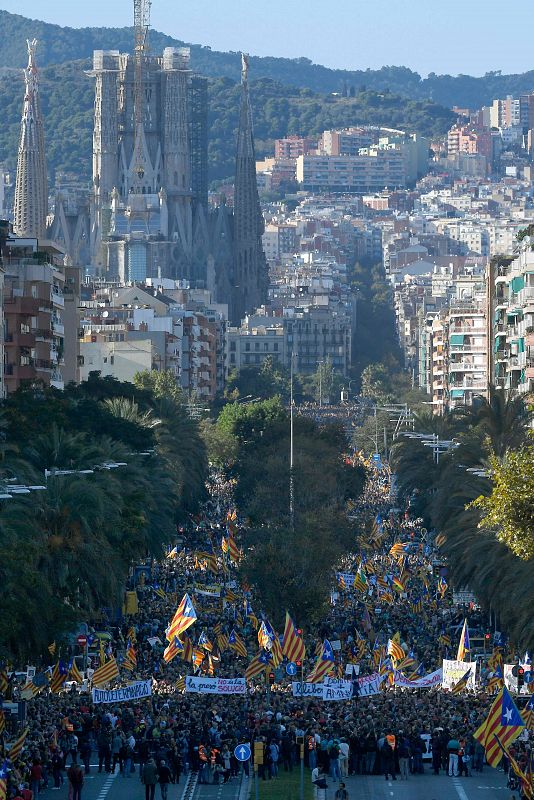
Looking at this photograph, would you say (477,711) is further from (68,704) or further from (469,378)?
(469,378)

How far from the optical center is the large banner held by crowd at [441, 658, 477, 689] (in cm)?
5819

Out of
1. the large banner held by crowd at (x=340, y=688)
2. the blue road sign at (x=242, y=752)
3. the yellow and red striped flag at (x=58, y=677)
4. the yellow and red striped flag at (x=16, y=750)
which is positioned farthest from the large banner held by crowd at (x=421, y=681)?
the yellow and red striped flag at (x=16, y=750)

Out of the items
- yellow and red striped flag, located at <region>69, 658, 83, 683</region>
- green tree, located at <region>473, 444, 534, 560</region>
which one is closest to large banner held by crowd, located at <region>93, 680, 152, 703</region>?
yellow and red striped flag, located at <region>69, 658, 83, 683</region>

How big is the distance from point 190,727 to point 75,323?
89.0 meters

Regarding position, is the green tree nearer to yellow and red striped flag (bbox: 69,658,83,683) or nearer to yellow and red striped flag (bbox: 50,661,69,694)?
yellow and red striped flag (bbox: 50,661,69,694)

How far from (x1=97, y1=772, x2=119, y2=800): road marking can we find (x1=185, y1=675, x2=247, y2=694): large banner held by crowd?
409 cm

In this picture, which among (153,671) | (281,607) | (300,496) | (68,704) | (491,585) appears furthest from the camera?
(300,496)

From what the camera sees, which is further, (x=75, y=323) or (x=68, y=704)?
(x=75, y=323)

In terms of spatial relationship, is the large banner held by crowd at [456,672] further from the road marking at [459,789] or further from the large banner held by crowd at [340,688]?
the road marking at [459,789]

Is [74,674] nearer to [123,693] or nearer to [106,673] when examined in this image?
[106,673]

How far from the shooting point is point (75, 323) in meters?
140

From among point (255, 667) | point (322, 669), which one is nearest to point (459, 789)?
point (322, 669)

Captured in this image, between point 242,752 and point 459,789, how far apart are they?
4414 millimetres

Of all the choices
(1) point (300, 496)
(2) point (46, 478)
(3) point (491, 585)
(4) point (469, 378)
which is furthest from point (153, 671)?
(4) point (469, 378)
